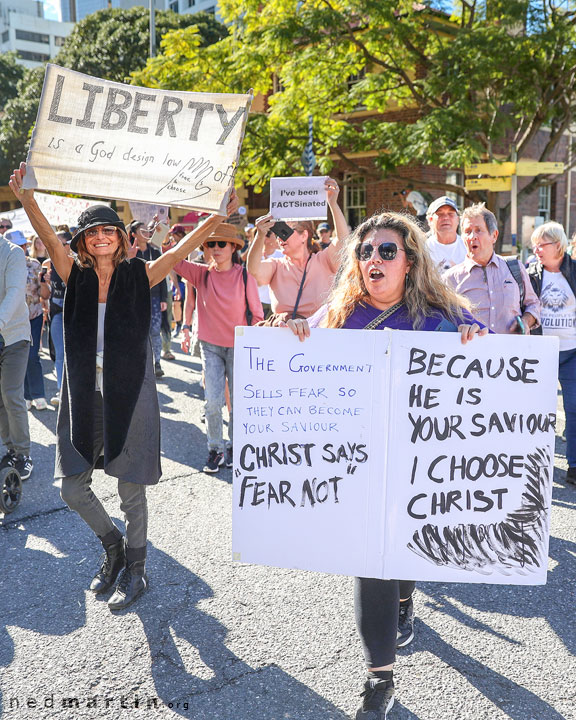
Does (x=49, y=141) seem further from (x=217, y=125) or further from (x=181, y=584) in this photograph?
(x=181, y=584)

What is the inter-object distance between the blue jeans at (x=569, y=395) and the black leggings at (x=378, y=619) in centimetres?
328

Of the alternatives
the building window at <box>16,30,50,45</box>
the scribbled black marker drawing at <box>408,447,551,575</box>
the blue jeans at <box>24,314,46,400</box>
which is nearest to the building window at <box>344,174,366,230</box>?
the blue jeans at <box>24,314,46,400</box>

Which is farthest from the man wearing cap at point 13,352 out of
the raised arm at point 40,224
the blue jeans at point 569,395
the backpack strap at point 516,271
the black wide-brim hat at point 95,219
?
the blue jeans at point 569,395

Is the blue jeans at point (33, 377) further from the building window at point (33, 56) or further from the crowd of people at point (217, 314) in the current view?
the building window at point (33, 56)

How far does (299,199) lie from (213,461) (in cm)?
224

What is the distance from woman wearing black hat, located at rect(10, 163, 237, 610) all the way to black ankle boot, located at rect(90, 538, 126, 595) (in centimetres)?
14

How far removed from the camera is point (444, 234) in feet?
19.0

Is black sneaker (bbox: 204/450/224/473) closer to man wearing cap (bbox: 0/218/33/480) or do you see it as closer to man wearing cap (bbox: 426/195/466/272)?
man wearing cap (bbox: 0/218/33/480)

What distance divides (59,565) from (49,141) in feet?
7.72

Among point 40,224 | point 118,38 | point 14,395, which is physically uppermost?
point 118,38

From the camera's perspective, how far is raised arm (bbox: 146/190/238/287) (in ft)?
10.9

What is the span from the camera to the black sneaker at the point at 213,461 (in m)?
5.62

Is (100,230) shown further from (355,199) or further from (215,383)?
(355,199)

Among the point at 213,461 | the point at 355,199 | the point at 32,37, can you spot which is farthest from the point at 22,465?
the point at 32,37
